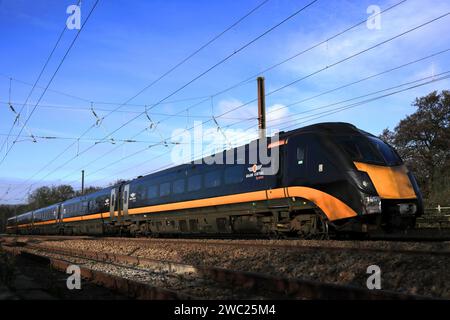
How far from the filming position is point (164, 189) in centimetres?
2056

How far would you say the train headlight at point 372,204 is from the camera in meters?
10.4

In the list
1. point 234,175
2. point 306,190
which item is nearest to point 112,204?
point 234,175

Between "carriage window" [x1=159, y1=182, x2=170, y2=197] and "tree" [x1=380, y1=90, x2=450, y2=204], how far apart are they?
26815 millimetres

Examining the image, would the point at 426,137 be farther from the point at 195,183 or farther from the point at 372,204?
the point at 372,204

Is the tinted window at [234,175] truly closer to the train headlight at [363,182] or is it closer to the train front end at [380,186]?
the train front end at [380,186]

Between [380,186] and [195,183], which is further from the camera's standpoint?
[195,183]

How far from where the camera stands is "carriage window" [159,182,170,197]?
2020 cm

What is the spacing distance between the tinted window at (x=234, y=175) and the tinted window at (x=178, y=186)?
3.81 meters

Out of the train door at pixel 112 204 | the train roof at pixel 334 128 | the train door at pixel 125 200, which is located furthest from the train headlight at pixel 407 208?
the train door at pixel 112 204

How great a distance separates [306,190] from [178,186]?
852 centimetres

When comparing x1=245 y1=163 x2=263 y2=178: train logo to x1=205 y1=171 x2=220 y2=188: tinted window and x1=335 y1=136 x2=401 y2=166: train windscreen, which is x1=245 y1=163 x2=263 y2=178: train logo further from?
x1=335 y1=136 x2=401 y2=166: train windscreen
